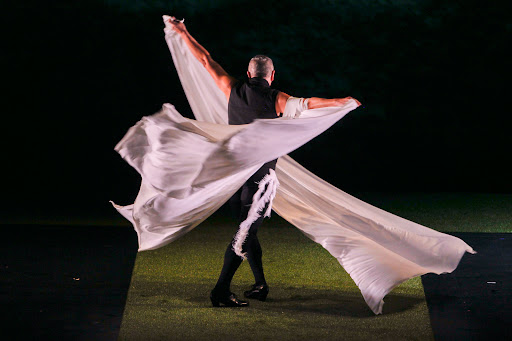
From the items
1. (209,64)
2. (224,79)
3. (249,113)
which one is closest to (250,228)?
(249,113)

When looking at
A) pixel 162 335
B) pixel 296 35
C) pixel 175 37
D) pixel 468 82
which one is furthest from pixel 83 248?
pixel 468 82

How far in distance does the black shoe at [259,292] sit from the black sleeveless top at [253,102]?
0.64 metres

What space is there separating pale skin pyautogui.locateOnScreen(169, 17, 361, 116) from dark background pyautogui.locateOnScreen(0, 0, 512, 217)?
409cm

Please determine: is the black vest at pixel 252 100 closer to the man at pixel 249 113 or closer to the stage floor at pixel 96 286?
the man at pixel 249 113

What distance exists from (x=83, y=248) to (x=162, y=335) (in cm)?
240

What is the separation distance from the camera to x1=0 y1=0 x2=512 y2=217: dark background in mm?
8844

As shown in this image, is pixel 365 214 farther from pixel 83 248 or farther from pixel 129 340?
pixel 83 248

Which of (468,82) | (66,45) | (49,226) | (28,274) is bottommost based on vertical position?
(49,226)

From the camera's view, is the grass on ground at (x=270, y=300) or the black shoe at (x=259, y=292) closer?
the grass on ground at (x=270, y=300)

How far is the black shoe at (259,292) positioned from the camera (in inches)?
179

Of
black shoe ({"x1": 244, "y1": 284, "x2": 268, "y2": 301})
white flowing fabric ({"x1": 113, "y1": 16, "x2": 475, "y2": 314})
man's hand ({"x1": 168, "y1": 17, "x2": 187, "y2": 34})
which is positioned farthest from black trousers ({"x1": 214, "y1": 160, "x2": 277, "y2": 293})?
man's hand ({"x1": 168, "y1": 17, "x2": 187, "y2": 34})

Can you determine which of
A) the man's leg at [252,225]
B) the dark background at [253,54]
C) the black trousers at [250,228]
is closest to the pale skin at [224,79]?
the black trousers at [250,228]

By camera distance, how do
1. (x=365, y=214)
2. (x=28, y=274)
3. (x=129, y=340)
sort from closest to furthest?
(x=129, y=340)
(x=365, y=214)
(x=28, y=274)

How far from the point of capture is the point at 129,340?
12.5 feet
